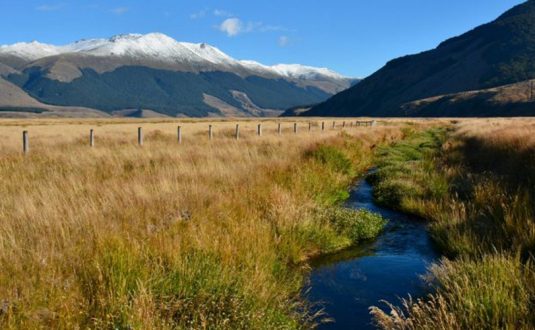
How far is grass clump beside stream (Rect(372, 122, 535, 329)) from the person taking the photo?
4.69 m

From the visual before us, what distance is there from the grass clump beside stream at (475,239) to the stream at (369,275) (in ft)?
1.27

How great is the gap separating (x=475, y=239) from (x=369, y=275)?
1748 millimetres

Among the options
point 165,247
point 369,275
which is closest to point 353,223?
point 369,275

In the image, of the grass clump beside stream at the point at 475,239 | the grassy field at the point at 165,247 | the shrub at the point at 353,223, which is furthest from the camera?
the shrub at the point at 353,223

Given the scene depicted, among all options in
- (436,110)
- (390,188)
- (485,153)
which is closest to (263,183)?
(390,188)

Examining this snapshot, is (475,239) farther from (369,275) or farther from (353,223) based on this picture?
(353,223)

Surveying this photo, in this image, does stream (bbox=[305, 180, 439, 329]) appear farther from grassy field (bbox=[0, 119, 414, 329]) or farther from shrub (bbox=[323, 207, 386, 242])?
grassy field (bbox=[0, 119, 414, 329])

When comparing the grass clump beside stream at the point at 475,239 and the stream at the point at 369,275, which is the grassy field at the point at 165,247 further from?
the grass clump beside stream at the point at 475,239

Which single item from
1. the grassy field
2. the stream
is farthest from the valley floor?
the stream

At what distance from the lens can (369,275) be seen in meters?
7.61

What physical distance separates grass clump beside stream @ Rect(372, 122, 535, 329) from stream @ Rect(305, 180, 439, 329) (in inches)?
15.2

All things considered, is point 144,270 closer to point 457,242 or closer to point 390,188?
point 457,242

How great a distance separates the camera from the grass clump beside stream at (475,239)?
4691mm

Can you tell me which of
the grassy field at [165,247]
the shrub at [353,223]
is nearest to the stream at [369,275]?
the shrub at [353,223]
